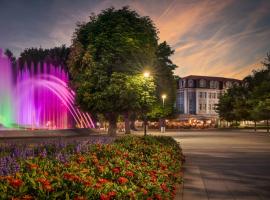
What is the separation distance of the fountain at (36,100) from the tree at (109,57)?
656 cm

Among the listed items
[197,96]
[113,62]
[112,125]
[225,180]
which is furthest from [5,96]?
[197,96]

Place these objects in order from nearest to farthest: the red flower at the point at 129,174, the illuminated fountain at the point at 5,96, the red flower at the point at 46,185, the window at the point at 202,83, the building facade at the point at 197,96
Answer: the red flower at the point at 46,185 < the red flower at the point at 129,174 < the illuminated fountain at the point at 5,96 < the building facade at the point at 197,96 < the window at the point at 202,83

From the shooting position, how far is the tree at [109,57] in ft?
116

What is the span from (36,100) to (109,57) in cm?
1546

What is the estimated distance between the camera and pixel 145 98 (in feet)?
118

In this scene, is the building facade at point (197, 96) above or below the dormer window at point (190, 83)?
below

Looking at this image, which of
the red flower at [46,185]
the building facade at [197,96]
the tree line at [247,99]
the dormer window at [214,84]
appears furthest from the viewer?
the dormer window at [214,84]

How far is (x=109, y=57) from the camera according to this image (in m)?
35.2

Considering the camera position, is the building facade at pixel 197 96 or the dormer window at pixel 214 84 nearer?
the building facade at pixel 197 96

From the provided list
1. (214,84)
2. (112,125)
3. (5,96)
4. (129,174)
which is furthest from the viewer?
(214,84)

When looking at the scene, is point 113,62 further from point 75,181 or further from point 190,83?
point 190,83

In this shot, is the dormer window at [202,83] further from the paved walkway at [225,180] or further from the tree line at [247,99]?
the paved walkway at [225,180]

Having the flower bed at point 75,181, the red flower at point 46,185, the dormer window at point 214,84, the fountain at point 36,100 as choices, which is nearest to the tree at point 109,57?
the fountain at point 36,100

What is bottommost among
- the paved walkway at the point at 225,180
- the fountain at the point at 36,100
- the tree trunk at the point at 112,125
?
the paved walkway at the point at 225,180
